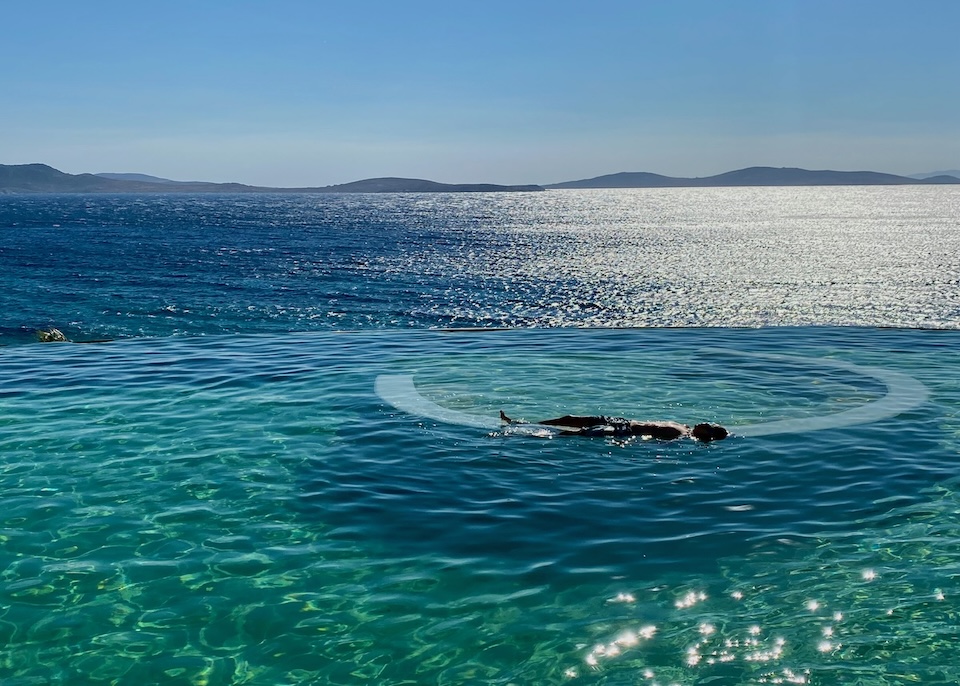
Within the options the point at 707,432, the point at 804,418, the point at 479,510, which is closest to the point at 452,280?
the point at 804,418

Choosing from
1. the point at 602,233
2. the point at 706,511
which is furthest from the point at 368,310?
the point at 602,233

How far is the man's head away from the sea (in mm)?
225

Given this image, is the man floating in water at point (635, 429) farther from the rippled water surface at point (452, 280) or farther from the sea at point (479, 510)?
the rippled water surface at point (452, 280)

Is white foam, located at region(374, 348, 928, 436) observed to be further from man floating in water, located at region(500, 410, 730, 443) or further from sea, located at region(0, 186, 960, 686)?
man floating in water, located at region(500, 410, 730, 443)

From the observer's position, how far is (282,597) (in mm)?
9766

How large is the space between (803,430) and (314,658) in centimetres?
1101

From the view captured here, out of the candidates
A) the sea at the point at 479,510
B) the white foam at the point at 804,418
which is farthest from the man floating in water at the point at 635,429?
the white foam at the point at 804,418

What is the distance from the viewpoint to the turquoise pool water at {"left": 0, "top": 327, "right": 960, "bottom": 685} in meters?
8.49

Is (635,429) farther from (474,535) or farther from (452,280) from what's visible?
(452,280)

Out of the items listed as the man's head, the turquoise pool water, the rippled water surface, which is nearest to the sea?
the turquoise pool water

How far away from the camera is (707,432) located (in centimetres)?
1538

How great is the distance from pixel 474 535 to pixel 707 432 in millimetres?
5881

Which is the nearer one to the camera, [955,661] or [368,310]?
[955,661]

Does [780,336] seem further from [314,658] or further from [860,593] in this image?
[314,658]
